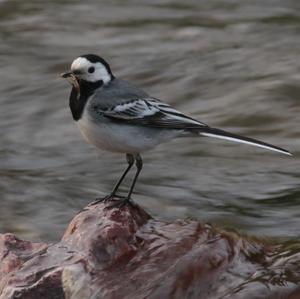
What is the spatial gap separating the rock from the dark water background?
6.76 feet

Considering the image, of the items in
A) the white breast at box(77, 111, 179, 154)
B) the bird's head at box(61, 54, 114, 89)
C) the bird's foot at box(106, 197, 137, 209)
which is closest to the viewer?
the bird's foot at box(106, 197, 137, 209)

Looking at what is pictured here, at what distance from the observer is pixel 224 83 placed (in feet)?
41.5

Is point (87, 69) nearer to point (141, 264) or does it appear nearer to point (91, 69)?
point (91, 69)

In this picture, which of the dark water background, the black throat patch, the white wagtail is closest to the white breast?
the white wagtail

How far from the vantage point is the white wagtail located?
7305mm

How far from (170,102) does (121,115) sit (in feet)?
16.3

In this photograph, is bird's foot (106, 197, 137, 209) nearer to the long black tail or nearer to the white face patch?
the long black tail

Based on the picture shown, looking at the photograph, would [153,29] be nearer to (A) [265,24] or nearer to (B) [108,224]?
(A) [265,24]

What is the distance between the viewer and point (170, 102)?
1238 cm

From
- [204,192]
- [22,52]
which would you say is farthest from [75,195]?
[22,52]

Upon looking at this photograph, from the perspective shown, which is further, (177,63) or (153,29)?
(153,29)

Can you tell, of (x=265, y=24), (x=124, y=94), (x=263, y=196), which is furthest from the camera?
(x=265, y=24)

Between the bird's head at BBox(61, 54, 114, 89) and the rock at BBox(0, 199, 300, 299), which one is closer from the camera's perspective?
the rock at BBox(0, 199, 300, 299)

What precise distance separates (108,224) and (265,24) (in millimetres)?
7883
